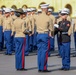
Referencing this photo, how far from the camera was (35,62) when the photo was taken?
15.1m

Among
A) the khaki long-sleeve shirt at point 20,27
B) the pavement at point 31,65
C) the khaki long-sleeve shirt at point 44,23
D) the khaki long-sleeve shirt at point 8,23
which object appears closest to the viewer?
the khaki long-sleeve shirt at point 44,23

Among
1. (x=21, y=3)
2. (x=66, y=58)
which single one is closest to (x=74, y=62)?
(x=66, y=58)

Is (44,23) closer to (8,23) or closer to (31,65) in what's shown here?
(31,65)

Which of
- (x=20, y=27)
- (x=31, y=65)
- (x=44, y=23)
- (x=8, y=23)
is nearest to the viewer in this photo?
(x=44, y=23)

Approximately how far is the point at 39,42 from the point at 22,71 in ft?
3.35

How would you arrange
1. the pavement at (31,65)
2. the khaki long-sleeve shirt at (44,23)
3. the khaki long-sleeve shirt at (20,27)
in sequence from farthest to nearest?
the khaki long-sleeve shirt at (20,27)
the pavement at (31,65)
the khaki long-sleeve shirt at (44,23)

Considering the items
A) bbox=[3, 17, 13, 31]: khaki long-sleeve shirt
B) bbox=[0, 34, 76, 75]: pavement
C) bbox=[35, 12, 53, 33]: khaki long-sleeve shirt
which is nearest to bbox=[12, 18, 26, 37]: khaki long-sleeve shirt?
bbox=[35, 12, 53, 33]: khaki long-sleeve shirt

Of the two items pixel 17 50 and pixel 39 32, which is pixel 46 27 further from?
pixel 17 50

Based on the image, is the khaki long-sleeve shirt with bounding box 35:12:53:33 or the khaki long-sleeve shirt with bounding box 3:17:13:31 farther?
the khaki long-sleeve shirt with bounding box 3:17:13:31

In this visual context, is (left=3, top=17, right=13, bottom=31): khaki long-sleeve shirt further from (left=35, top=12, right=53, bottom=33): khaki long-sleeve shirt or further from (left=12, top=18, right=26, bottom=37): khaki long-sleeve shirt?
(left=35, top=12, right=53, bottom=33): khaki long-sleeve shirt

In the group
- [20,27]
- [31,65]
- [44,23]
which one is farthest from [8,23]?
[44,23]

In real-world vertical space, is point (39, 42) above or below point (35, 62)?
above

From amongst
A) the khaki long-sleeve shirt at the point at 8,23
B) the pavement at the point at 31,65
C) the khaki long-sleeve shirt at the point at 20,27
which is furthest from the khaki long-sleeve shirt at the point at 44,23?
the khaki long-sleeve shirt at the point at 8,23

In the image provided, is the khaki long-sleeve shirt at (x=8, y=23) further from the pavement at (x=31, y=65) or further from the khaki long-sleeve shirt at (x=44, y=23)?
the khaki long-sleeve shirt at (x=44, y=23)
